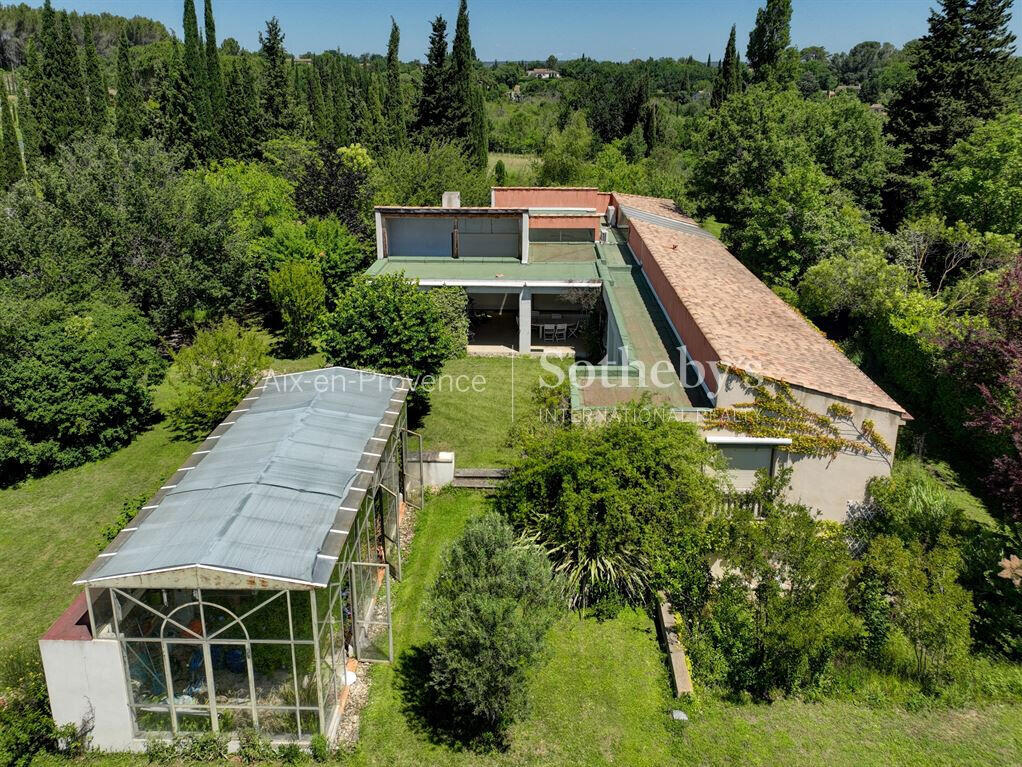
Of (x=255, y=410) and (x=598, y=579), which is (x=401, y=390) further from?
(x=598, y=579)

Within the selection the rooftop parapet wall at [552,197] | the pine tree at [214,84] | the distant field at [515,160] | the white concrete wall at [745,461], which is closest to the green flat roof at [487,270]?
the rooftop parapet wall at [552,197]

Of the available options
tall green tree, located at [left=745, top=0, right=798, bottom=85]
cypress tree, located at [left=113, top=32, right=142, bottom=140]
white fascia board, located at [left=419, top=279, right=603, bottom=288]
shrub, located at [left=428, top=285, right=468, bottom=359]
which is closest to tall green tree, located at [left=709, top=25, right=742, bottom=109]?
tall green tree, located at [left=745, top=0, right=798, bottom=85]

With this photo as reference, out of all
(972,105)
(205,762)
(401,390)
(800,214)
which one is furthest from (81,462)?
(972,105)

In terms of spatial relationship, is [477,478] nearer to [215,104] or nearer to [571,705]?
[571,705]

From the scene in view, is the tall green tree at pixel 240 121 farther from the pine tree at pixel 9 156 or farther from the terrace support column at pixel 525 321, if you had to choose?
the terrace support column at pixel 525 321

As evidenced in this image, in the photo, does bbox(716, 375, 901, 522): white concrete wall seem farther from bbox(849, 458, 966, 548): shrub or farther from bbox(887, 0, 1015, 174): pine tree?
bbox(887, 0, 1015, 174): pine tree

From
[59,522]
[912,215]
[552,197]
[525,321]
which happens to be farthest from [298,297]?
[912,215]
